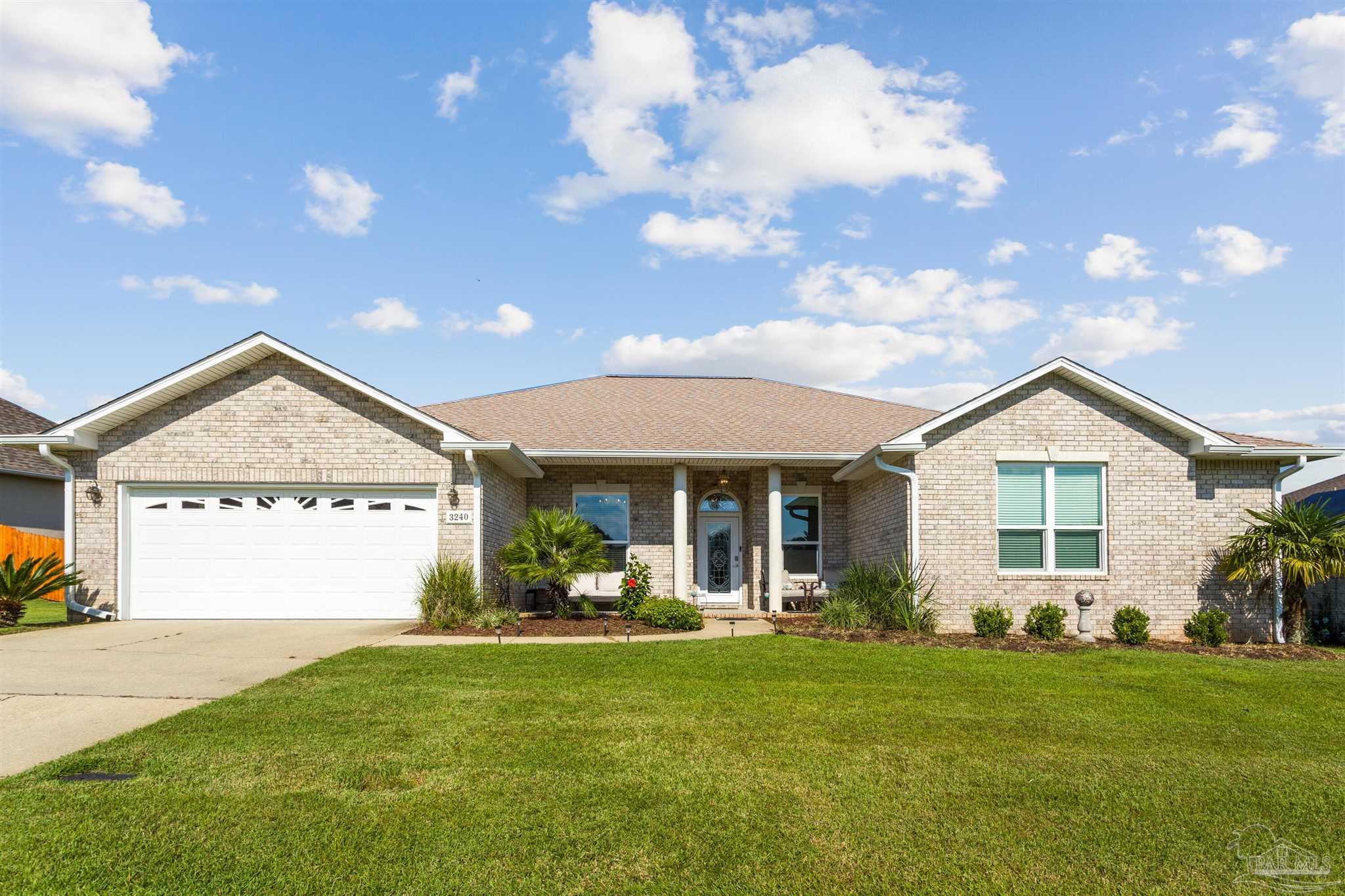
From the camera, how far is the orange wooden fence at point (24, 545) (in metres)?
20.1

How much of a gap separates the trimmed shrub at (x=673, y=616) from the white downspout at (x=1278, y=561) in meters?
9.59

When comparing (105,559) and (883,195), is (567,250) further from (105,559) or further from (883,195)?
(105,559)

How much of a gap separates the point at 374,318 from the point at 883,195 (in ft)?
68.8

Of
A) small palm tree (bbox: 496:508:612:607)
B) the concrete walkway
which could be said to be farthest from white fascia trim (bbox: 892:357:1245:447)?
small palm tree (bbox: 496:508:612:607)

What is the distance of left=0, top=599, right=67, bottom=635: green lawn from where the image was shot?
13305mm

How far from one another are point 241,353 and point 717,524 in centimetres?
1008

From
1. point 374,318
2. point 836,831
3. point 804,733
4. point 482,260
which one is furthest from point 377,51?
point 374,318

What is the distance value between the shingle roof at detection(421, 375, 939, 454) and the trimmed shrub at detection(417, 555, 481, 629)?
10.6 feet

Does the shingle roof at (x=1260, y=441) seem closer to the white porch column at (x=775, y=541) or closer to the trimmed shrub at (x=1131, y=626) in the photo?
the trimmed shrub at (x=1131, y=626)

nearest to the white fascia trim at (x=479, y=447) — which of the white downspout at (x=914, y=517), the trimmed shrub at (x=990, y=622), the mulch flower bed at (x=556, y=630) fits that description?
the mulch flower bed at (x=556, y=630)

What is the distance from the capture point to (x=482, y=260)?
19797 mm

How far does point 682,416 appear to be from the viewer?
19.2 meters
